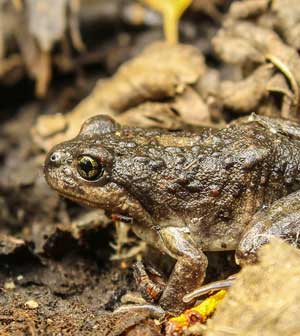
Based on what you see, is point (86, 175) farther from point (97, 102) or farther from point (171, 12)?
point (171, 12)

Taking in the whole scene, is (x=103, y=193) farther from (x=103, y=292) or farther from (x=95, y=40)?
(x=95, y=40)

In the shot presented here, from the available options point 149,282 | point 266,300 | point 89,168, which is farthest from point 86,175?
point 266,300

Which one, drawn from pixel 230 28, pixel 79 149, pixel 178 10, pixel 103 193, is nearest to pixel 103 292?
pixel 103 193

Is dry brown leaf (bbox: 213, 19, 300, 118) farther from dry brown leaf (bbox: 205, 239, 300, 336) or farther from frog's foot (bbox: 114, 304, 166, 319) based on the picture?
frog's foot (bbox: 114, 304, 166, 319)

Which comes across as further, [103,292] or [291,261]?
[103,292]

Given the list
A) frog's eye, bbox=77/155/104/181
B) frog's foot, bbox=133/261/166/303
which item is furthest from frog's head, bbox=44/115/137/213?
frog's foot, bbox=133/261/166/303

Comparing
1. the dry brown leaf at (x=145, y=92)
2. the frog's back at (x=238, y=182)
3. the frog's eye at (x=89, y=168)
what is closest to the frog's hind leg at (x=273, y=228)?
the frog's back at (x=238, y=182)
